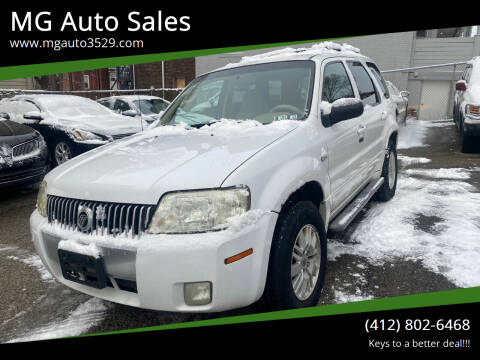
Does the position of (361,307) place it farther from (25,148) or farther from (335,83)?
(25,148)

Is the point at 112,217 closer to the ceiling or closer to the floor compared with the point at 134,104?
closer to the floor

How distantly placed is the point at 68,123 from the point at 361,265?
230 inches

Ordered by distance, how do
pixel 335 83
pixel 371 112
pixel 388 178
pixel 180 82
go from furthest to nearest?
Answer: pixel 180 82, pixel 388 178, pixel 371 112, pixel 335 83

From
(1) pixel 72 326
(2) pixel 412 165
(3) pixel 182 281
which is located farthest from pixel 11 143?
(2) pixel 412 165

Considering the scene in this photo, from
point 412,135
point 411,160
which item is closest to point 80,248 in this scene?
point 411,160

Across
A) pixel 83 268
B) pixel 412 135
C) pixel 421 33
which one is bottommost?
pixel 412 135

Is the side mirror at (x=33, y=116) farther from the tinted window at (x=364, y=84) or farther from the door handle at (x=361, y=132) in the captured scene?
the door handle at (x=361, y=132)

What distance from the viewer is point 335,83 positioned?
141 inches

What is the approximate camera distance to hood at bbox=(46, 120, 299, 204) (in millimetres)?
2182

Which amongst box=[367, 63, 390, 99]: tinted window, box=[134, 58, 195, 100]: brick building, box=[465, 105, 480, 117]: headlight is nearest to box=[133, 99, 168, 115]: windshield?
box=[367, 63, 390, 99]: tinted window

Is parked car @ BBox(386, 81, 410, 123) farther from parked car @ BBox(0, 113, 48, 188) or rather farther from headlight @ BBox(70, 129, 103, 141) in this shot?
parked car @ BBox(0, 113, 48, 188)

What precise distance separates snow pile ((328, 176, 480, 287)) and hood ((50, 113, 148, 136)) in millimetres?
4611

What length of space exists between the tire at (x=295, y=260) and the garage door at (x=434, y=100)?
15.4m

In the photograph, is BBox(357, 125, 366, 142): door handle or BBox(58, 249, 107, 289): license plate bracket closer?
BBox(58, 249, 107, 289): license plate bracket
